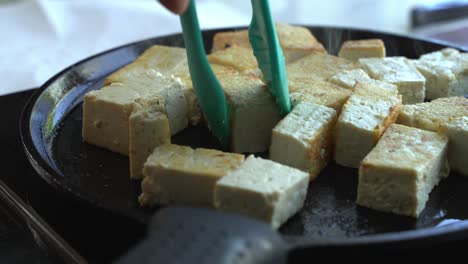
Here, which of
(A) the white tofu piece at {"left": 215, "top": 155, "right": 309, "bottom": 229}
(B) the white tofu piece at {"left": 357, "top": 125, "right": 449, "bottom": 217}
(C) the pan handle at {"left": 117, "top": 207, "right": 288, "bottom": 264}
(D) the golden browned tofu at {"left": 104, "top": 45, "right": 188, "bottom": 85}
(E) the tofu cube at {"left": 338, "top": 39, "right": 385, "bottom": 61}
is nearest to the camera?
(C) the pan handle at {"left": 117, "top": 207, "right": 288, "bottom": 264}

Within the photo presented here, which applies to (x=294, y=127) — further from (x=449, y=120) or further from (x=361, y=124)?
(x=449, y=120)

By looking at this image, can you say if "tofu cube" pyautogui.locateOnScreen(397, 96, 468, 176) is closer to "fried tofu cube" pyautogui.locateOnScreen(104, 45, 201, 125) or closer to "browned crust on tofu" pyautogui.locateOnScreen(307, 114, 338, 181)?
"browned crust on tofu" pyautogui.locateOnScreen(307, 114, 338, 181)

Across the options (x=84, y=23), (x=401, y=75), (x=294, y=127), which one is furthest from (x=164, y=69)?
(x=84, y=23)

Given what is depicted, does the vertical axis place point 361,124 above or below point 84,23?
above

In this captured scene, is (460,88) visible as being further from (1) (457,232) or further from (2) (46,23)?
(2) (46,23)

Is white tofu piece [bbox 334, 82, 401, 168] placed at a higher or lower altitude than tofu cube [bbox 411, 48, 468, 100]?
higher

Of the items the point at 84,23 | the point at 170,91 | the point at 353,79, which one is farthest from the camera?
the point at 84,23

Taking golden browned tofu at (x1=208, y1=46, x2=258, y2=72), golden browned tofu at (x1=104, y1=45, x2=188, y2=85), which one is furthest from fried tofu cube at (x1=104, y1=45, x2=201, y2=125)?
Result: golden browned tofu at (x1=208, y1=46, x2=258, y2=72)

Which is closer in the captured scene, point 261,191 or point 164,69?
point 261,191
